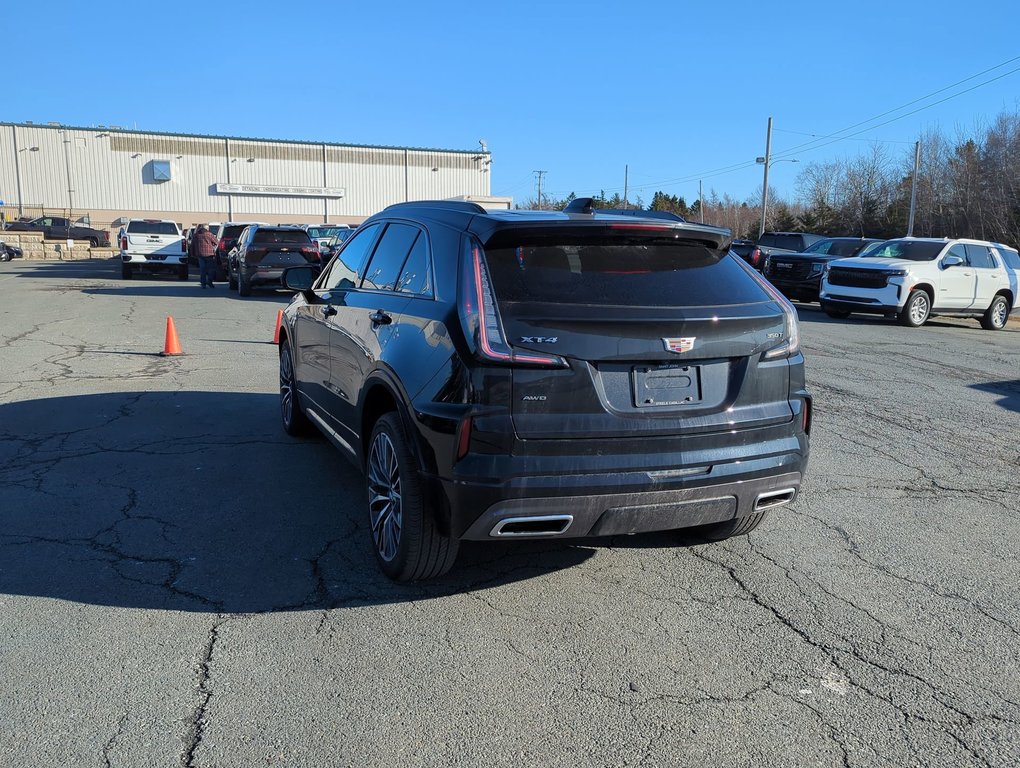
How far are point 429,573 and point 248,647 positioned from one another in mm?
866

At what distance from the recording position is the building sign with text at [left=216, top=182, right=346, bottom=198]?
71500 mm

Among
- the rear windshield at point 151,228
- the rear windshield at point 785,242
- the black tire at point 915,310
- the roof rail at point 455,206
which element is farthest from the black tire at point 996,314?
the rear windshield at point 151,228

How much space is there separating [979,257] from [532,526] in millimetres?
18183

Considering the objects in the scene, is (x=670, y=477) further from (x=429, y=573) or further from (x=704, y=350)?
(x=429, y=573)

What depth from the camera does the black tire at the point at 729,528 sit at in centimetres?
451

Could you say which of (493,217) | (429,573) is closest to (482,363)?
(493,217)

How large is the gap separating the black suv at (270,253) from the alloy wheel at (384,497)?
1626cm

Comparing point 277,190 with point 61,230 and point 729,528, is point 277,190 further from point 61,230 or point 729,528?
point 729,528

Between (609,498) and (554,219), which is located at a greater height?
(554,219)

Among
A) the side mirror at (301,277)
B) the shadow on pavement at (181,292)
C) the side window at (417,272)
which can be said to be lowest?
the shadow on pavement at (181,292)

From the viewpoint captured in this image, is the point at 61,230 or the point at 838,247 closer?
the point at 838,247

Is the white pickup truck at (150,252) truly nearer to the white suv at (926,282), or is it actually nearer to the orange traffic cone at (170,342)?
the orange traffic cone at (170,342)

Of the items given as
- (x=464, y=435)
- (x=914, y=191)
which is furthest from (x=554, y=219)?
(x=914, y=191)

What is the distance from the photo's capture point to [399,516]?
3.90 m
